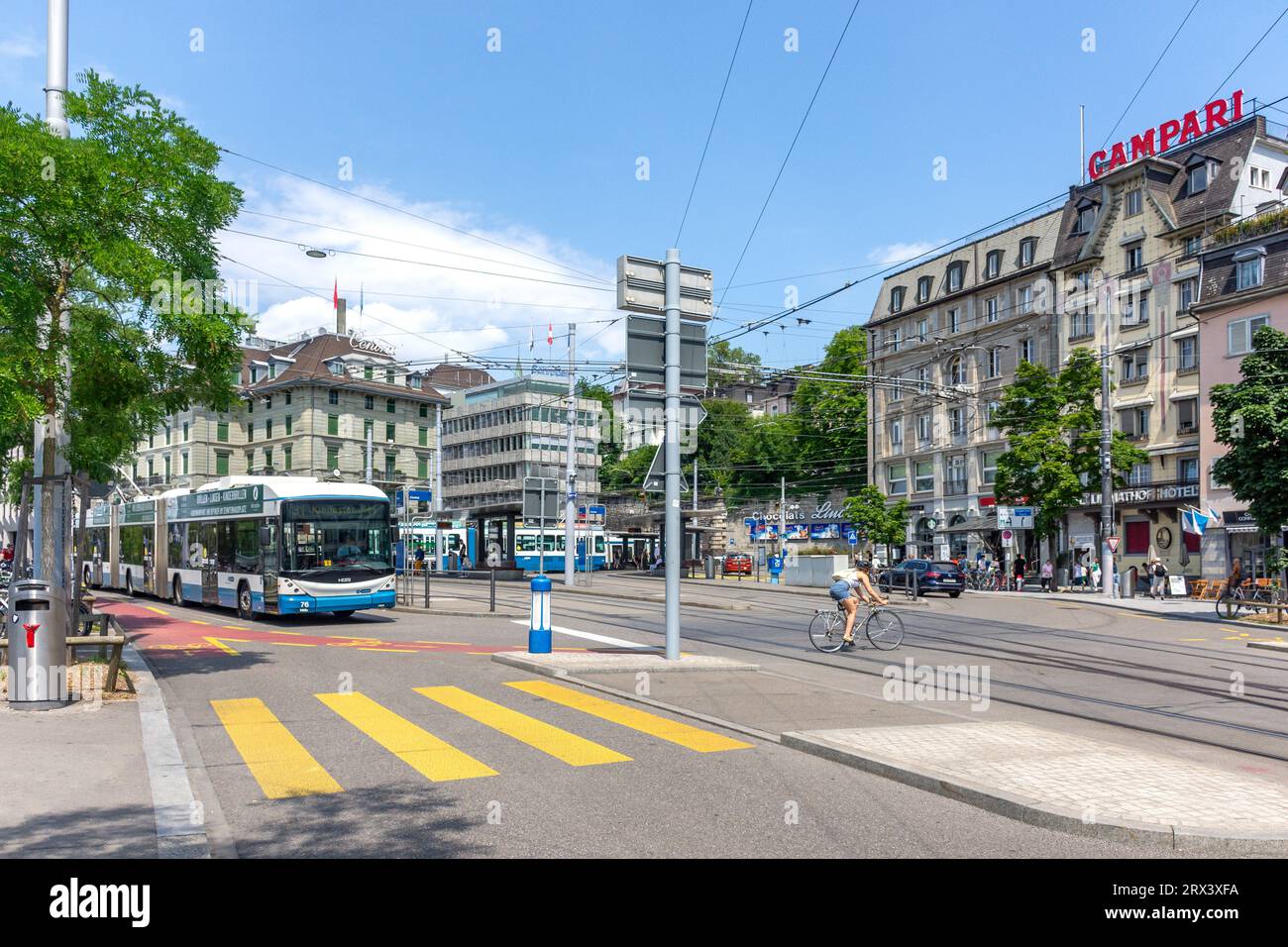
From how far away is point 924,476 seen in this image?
197ft

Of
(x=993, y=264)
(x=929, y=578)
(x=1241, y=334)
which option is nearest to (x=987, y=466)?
(x=993, y=264)

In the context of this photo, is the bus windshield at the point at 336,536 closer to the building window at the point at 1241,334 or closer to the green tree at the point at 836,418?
the building window at the point at 1241,334

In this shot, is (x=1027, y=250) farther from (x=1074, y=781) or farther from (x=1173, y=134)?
(x=1074, y=781)

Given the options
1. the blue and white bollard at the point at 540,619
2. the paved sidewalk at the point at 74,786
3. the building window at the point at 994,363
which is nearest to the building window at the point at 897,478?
the building window at the point at 994,363

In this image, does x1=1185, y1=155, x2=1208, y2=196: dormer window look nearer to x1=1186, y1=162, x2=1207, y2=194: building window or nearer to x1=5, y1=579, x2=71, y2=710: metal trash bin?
x1=1186, y1=162, x2=1207, y2=194: building window

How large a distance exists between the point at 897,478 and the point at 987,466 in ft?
26.6

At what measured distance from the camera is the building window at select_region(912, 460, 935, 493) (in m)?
59.3

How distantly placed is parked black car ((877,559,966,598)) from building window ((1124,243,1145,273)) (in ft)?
58.8

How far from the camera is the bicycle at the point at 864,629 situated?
58.9 feet

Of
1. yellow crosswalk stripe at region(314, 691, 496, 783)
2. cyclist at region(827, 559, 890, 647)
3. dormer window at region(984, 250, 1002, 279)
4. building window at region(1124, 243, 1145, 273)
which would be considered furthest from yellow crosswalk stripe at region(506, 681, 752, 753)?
dormer window at region(984, 250, 1002, 279)

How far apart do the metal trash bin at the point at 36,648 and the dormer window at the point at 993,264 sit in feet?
172
